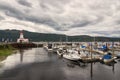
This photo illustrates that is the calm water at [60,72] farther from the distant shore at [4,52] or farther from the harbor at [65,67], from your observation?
the distant shore at [4,52]

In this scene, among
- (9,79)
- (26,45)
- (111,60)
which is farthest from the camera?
(26,45)

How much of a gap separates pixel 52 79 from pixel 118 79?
1476cm

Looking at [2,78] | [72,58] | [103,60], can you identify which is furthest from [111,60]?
[2,78]

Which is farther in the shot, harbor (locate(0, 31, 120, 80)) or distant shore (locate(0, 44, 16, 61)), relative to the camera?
distant shore (locate(0, 44, 16, 61))

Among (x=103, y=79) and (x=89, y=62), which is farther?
(x=89, y=62)

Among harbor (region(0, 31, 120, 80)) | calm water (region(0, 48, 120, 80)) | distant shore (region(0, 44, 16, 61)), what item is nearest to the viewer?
calm water (region(0, 48, 120, 80))

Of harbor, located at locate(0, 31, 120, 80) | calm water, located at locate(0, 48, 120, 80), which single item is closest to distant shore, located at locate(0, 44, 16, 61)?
harbor, located at locate(0, 31, 120, 80)

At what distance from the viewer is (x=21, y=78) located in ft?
130

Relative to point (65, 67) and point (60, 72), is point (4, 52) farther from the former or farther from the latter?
point (60, 72)

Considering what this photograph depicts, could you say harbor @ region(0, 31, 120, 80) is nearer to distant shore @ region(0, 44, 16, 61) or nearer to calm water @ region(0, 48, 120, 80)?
calm water @ region(0, 48, 120, 80)

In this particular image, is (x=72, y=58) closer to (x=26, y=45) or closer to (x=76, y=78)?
(x=76, y=78)

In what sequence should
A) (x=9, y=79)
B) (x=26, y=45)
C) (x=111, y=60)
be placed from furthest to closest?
(x=26, y=45), (x=111, y=60), (x=9, y=79)

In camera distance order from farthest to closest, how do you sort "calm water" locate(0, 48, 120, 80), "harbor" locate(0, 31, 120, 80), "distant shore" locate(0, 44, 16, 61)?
"distant shore" locate(0, 44, 16, 61)
"harbor" locate(0, 31, 120, 80)
"calm water" locate(0, 48, 120, 80)

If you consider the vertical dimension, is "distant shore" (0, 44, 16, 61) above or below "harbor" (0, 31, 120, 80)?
above
